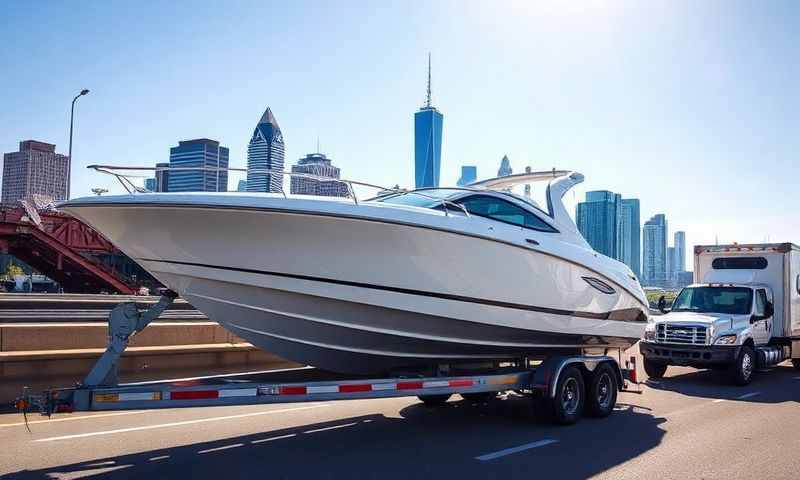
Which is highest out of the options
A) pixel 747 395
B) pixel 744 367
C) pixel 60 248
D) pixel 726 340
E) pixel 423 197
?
pixel 60 248

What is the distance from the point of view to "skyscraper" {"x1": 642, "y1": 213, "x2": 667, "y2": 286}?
10556 centimetres

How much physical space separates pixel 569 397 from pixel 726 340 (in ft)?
17.6

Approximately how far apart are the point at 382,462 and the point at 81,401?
8.35 feet

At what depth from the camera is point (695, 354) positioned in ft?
39.3

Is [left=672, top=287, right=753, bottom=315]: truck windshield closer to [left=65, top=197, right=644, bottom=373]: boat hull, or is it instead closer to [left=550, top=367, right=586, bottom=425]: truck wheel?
[left=550, top=367, right=586, bottom=425]: truck wheel

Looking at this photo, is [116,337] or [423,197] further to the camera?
[423,197]

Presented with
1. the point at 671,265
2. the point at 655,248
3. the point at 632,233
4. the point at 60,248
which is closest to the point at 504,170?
the point at 60,248

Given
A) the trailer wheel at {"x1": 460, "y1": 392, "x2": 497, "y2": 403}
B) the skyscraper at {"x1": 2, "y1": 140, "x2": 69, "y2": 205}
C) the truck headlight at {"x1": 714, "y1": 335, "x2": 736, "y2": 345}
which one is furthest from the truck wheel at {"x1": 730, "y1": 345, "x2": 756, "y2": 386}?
the skyscraper at {"x1": 2, "y1": 140, "x2": 69, "y2": 205}

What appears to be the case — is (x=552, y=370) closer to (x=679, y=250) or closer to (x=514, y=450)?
(x=514, y=450)

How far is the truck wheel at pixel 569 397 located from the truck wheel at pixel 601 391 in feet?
0.42

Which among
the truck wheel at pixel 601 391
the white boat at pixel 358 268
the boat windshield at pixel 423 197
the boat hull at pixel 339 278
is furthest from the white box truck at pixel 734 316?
the boat windshield at pixel 423 197

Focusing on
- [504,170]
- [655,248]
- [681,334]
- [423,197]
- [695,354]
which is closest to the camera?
[423,197]

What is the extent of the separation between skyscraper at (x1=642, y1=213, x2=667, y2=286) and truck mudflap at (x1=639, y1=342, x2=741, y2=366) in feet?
321

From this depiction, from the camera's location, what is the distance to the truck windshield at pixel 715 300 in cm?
1309
